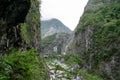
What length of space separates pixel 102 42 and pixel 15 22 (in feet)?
82.6

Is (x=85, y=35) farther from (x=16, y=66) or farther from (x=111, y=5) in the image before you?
(x=16, y=66)

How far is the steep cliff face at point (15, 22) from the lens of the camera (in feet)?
35.5

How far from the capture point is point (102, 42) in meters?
36.1

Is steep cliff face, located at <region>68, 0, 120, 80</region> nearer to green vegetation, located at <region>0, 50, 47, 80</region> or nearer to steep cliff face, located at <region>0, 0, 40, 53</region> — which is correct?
steep cliff face, located at <region>0, 0, 40, 53</region>

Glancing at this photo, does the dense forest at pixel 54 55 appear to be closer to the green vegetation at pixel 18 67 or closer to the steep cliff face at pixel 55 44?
the green vegetation at pixel 18 67

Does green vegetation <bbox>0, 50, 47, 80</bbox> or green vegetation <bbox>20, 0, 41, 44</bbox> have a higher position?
green vegetation <bbox>20, 0, 41, 44</bbox>

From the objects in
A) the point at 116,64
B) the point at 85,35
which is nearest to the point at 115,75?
the point at 116,64

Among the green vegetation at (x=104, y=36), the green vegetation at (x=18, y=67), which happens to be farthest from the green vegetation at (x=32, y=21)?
the green vegetation at (x=18, y=67)

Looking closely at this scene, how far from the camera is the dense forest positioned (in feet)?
31.3

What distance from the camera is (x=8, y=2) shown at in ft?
33.9

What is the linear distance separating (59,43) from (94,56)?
266 ft

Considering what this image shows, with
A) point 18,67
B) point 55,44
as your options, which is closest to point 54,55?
point 18,67

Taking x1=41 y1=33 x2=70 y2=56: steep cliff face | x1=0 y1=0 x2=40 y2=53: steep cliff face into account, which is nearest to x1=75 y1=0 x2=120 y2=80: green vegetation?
x1=0 y1=0 x2=40 y2=53: steep cliff face

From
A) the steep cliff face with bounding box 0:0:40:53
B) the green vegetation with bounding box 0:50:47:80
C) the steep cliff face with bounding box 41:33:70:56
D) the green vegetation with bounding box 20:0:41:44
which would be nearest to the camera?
the green vegetation with bounding box 0:50:47:80
